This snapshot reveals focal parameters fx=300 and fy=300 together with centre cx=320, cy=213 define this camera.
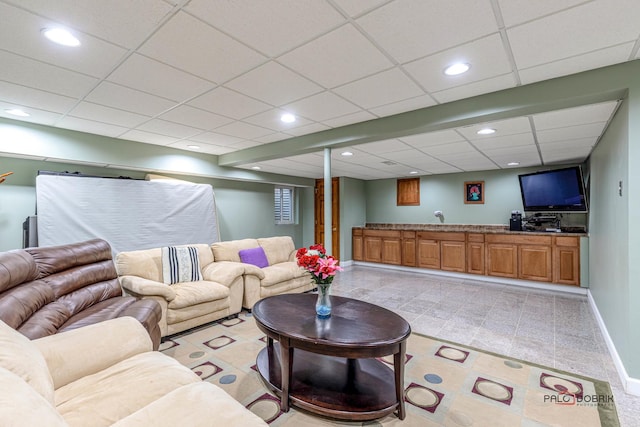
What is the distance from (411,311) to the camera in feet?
13.0

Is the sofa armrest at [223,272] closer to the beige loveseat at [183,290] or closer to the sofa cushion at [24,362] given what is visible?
the beige loveseat at [183,290]

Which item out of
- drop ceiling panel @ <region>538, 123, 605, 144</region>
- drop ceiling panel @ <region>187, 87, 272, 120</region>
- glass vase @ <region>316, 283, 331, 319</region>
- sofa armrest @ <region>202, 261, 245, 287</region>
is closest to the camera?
glass vase @ <region>316, 283, 331, 319</region>

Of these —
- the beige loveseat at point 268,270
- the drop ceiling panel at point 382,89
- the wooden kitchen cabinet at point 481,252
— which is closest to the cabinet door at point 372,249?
the wooden kitchen cabinet at point 481,252

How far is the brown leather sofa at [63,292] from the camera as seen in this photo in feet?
6.39

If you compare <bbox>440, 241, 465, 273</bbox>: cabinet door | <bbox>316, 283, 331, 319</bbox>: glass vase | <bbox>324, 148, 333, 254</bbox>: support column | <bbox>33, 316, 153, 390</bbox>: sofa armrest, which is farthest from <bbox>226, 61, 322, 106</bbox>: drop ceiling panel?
<bbox>440, 241, 465, 273</bbox>: cabinet door

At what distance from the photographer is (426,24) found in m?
1.74

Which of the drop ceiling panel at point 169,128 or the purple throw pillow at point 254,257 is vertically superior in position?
the drop ceiling panel at point 169,128

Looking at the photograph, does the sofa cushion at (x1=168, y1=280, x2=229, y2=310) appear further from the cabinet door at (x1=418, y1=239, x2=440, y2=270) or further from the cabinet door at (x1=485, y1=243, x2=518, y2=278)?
the cabinet door at (x1=485, y1=243, x2=518, y2=278)

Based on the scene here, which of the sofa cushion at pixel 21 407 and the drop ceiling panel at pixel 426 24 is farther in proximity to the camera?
the drop ceiling panel at pixel 426 24

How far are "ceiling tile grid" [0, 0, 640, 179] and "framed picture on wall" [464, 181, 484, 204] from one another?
8.80ft

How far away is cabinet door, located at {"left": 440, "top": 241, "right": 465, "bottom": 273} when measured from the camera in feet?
19.5

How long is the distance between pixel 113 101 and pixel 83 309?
75.7 inches

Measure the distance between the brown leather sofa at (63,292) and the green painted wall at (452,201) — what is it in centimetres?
607

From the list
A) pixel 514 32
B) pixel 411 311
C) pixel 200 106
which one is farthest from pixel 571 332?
pixel 200 106
